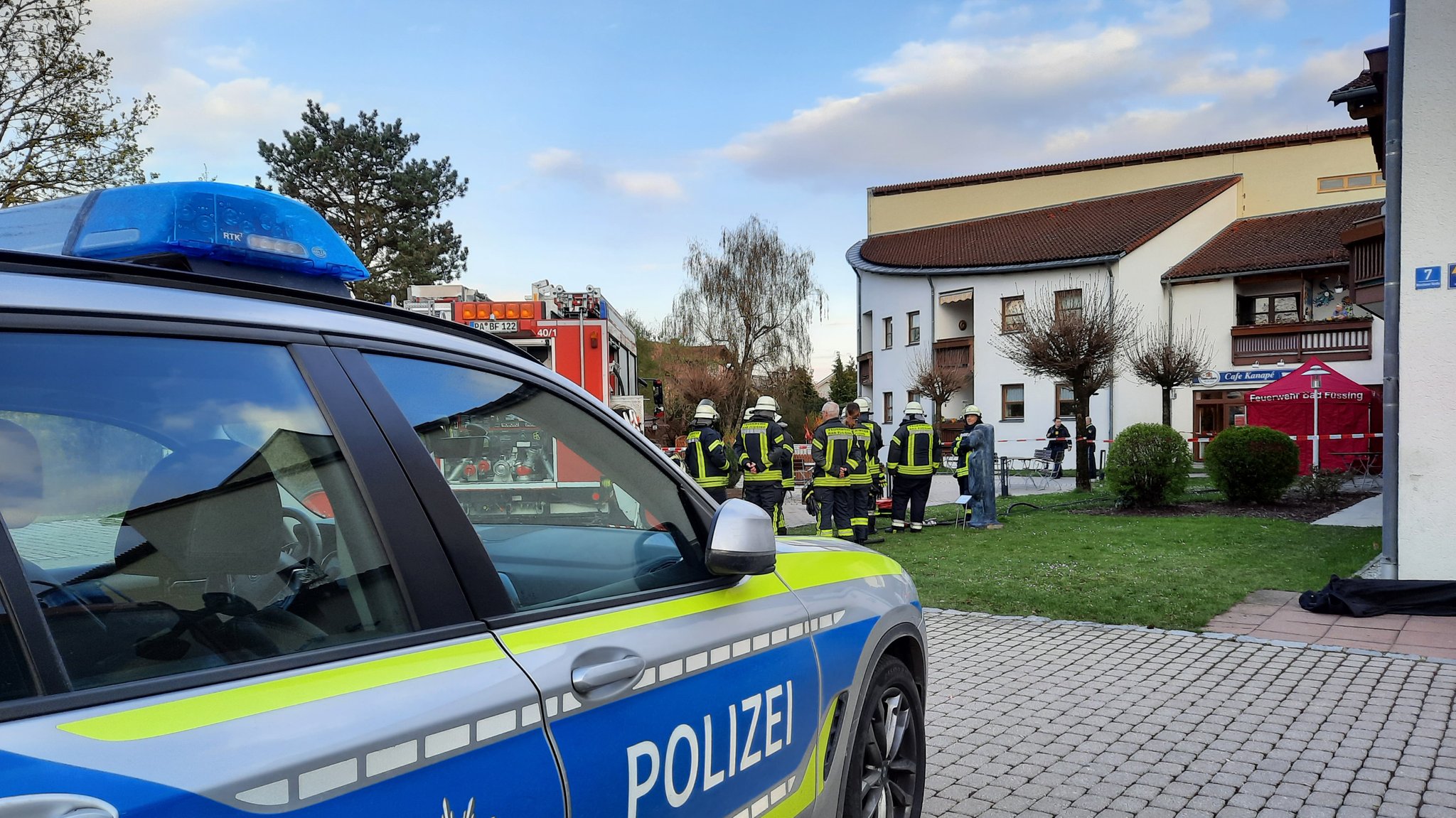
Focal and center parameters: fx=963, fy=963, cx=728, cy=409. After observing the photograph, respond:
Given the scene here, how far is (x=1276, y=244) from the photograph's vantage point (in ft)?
113

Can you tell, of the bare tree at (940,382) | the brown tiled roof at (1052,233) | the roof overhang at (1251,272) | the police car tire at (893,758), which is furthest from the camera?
the bare tree at (940,382)

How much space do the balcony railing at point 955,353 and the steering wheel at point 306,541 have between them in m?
38.1

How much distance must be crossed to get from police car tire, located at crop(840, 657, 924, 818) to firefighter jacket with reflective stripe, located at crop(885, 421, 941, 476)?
34.9ft

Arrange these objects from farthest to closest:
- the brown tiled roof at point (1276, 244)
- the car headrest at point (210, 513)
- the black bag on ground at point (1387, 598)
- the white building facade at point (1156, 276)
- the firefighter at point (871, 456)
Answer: the white building facade at point (1156, 276) < the brown tiled roof at point (1276, 244) < the firefighter at point (871, 456) < the black bag on ground at point (1387, 598) < the car headrest at point (210, 513)

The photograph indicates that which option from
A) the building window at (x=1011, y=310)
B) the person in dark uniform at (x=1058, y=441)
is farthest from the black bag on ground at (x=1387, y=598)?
the building window at (x=1011, y=310)

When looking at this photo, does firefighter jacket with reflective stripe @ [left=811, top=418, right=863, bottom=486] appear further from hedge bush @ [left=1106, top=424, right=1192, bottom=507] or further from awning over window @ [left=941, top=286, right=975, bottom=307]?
awning over window @ [left=941, top=286, right=975, bottom=307]

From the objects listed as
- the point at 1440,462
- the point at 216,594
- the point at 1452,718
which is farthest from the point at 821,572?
the point at 1440,462

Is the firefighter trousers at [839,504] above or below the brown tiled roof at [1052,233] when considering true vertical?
below

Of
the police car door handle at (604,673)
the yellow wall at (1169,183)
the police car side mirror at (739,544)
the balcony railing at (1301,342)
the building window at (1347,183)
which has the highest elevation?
the yellow wall at (1169,183)

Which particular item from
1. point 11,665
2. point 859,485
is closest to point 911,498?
point 859,485

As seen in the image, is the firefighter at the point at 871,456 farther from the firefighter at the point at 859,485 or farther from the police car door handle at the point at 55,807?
the police car door handle at the point at 55,807

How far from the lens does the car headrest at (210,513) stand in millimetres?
1390

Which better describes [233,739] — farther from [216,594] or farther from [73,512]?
[73,512]

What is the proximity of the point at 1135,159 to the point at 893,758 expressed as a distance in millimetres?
42477
